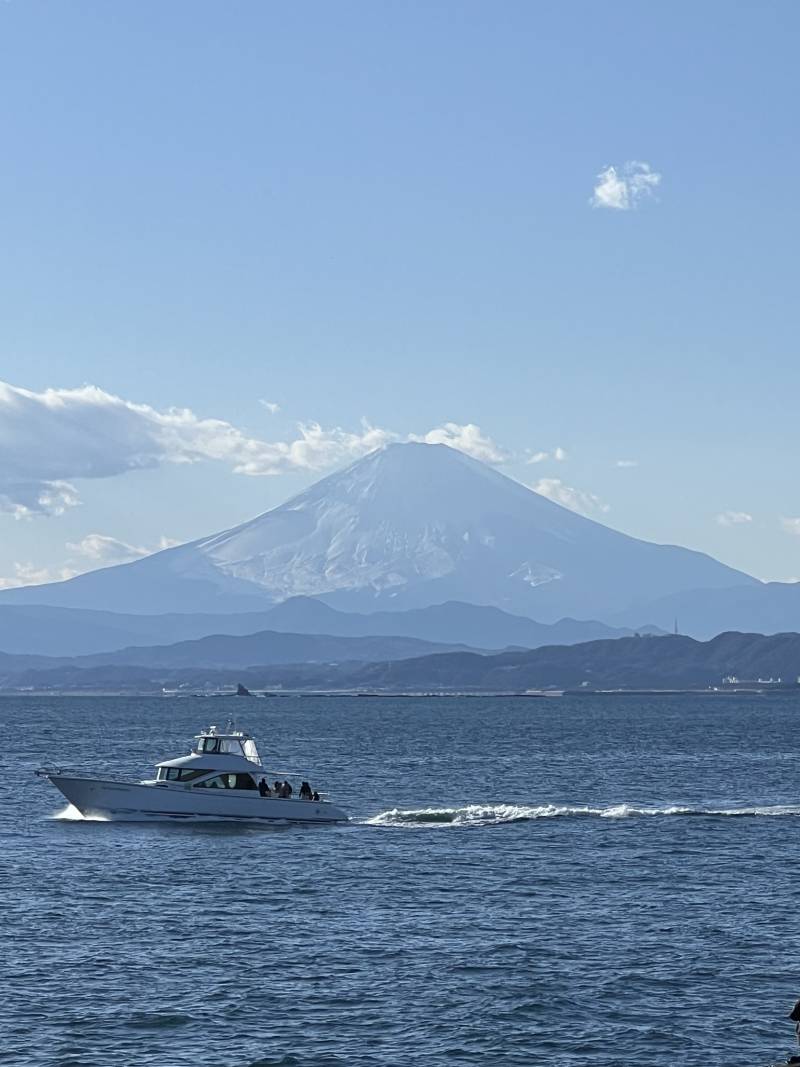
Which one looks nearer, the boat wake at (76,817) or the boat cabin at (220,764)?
the boat cabin at (220,764)

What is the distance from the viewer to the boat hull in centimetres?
9144

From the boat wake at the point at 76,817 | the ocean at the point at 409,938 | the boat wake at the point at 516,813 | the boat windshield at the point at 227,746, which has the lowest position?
the ocean at the point at 409,938

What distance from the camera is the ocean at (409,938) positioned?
45.1 metres

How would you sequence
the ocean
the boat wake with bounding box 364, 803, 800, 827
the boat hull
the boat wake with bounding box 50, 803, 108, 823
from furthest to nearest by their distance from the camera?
the boat wake with bounding box 364, 803, 800, 827, the boat wake with bounding box 50, 803, 108, 823, the boat hull, the ocean

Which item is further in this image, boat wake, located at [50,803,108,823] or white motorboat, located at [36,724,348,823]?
boat wake, located at [50,803,108,823]

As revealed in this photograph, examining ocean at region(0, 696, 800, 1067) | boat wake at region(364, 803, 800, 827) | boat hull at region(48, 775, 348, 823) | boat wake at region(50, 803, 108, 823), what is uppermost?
boat hull at region(48, 775, 348, 823)

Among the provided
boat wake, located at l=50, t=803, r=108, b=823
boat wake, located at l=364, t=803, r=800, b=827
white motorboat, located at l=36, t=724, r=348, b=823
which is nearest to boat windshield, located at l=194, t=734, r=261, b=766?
white motorboat, located at l=36, t=724, r=348, b=823

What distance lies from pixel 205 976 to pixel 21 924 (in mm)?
12521

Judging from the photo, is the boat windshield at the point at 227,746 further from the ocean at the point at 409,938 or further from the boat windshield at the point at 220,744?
the ocean at the point at 409,938

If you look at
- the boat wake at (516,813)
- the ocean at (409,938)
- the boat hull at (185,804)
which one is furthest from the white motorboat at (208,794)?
the boat wake at (516,813)

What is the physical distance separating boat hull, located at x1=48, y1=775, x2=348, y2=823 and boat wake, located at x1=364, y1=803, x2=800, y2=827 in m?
5.12

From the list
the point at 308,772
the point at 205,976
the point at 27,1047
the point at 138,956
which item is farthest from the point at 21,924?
the point at 308,772

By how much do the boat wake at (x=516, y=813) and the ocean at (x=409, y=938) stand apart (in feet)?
1.19

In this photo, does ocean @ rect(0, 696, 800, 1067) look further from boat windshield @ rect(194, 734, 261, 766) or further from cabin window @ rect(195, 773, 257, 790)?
boat windshield @ rect(194, 734, 261, 766)
